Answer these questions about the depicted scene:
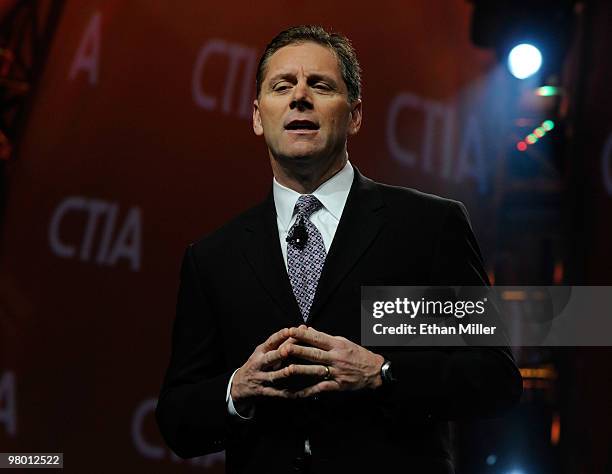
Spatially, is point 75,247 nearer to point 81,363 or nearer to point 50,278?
point 50,278

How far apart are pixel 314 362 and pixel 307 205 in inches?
15.0

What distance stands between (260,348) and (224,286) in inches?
11.1

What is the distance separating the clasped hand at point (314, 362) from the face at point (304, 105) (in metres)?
0.43

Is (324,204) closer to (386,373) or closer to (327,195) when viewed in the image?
(327,195)

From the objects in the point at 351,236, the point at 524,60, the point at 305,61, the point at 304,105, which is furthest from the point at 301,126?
the point at 524,60

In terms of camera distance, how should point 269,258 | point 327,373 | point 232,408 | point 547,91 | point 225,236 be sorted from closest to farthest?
point 327,373 < point 232,408 < point 269,258 < point 225,236 < point 547,91

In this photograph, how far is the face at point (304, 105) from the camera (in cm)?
206

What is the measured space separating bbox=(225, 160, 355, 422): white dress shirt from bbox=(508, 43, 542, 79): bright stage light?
3619 millimetres

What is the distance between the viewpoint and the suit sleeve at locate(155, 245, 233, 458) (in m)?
1.99

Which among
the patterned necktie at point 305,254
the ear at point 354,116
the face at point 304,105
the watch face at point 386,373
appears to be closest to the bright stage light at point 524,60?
the ear at point 354,116

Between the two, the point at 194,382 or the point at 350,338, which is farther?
the point at 194,382

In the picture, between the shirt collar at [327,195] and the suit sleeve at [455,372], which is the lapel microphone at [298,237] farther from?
the suit sleeve at [455,372]

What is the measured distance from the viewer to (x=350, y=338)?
1.94 m

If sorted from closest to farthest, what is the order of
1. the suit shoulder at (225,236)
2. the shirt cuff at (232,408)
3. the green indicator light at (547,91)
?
the shirt cuff at (232,408), the suit shoulder at (225,236), the green indicator light at (547,91)
